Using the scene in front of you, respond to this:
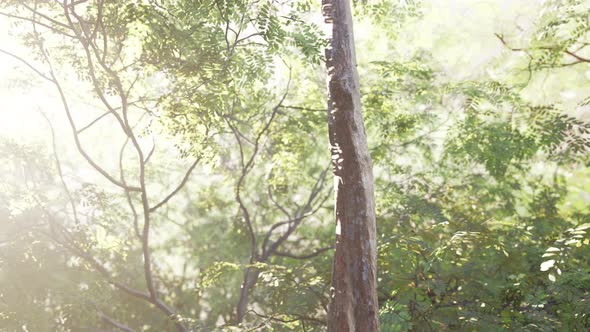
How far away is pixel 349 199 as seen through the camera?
3.40 m

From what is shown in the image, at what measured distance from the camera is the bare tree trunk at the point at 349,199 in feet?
10.7

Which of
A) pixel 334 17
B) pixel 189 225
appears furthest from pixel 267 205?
pixel 334 17

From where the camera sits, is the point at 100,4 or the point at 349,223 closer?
the point at 349,223

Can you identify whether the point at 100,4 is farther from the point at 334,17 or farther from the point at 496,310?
the point at 496,310

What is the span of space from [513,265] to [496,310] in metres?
1.31

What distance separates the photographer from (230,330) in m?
4.27

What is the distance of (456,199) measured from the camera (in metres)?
8.33

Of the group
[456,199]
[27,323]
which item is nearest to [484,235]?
[456,199]

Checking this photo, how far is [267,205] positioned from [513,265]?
6284mm

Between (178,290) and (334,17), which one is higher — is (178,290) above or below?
above

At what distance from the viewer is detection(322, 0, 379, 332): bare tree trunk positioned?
326cm

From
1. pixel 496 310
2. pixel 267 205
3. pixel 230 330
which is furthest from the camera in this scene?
pixel 267 205

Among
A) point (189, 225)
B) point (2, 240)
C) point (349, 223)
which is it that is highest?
point (189, 225)

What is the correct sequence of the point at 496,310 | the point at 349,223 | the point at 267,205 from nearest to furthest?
the point at 349,223 < the point at 496,310 < the point at 267,205
